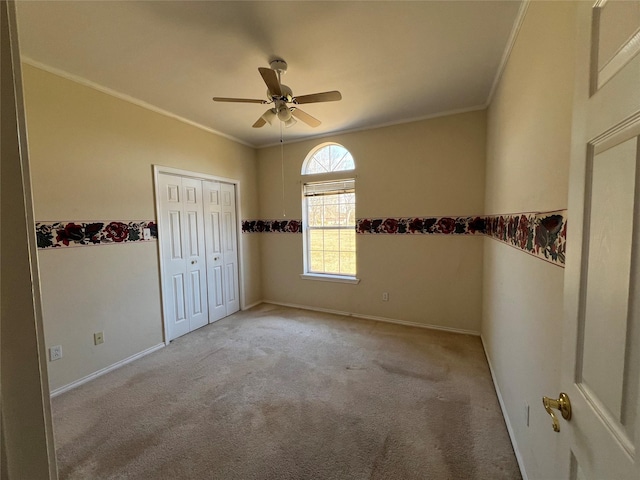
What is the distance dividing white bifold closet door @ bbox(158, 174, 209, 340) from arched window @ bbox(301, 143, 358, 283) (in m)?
1.50

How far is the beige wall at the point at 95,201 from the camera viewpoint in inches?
82.7

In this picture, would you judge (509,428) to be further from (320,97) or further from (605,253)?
(320,97)

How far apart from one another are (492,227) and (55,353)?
3.97 meters

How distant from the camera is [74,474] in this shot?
4.81 ft

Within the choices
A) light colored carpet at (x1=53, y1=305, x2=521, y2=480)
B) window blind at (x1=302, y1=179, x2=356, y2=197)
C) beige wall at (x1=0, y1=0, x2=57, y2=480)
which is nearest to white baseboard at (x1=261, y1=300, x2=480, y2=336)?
light colored carpet at (x1=53, y1=305, x2=521, y2=480)

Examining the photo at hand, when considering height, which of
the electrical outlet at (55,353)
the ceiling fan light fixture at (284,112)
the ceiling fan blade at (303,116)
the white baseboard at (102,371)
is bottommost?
the white baseboard at (102,371)

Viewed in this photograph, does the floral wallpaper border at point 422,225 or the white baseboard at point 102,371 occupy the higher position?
the floral wallpaper border at point 422,225

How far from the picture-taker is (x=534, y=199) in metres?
1.36

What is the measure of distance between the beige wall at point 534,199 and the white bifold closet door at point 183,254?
3.30 meters

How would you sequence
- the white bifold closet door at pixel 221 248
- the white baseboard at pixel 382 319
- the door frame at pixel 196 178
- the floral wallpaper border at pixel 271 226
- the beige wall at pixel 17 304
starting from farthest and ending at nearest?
1. the floral wallpaper border at pixel 271 226
2. the white bifold closet door at pixel 221 248
3. the white baseboard at pixel 382 319
4. the door frame at pixel 196 178
5. the beige wall at pixel 17 304

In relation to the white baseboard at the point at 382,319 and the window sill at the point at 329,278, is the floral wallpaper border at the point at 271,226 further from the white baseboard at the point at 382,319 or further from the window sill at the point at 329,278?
the white baseboard at the point at 382,319

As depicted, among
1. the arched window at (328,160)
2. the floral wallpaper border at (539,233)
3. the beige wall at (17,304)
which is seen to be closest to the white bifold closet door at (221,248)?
the arched window at (328,160)

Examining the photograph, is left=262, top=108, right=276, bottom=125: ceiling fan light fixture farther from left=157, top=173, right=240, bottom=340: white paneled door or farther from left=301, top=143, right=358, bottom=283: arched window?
left=301, top=143, right=358, bottom=283: arched window

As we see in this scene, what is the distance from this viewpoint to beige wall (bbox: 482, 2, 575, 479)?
1.04 m
